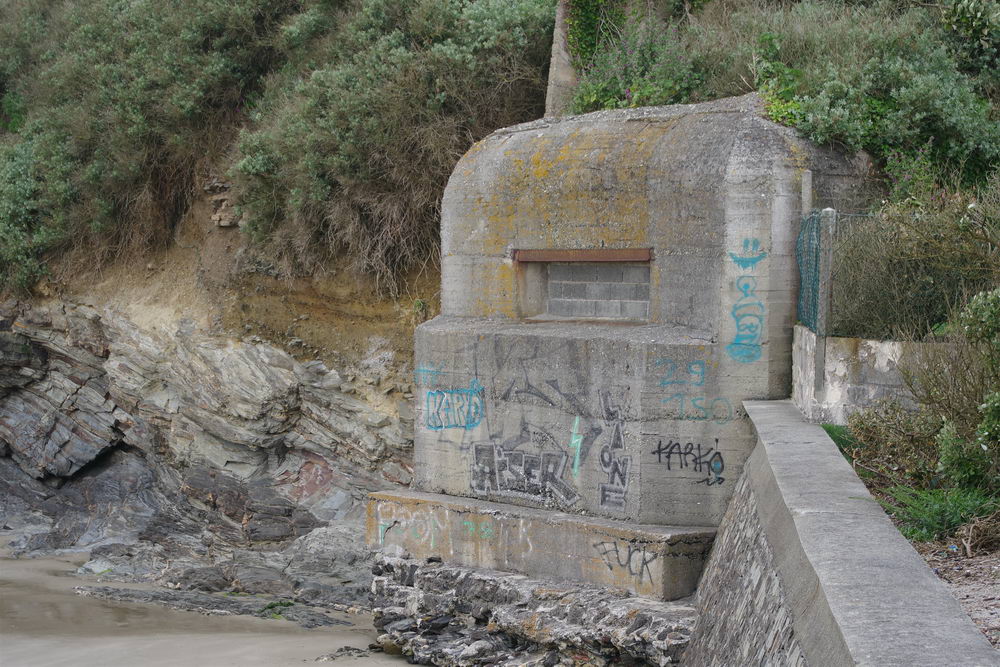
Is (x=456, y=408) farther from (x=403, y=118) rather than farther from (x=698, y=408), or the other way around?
(x=403, y=118)

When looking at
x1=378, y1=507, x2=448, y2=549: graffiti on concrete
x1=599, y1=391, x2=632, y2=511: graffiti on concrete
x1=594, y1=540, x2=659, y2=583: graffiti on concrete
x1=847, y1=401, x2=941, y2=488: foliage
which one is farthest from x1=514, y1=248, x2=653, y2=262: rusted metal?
x1=847, y1=401, x2=941, y2=488: foliage

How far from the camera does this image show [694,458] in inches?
332

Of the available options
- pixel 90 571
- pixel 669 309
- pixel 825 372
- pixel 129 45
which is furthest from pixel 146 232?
pixel 825 372

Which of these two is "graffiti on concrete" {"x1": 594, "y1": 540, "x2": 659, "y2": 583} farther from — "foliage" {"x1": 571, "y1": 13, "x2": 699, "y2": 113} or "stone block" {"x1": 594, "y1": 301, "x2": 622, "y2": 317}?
"foliage" {"x1": 571, "y1": 13, "x2": 699, "y2": 113}

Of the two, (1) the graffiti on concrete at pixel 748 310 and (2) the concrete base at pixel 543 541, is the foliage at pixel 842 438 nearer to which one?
(1) the graffiti on concrete at pixel 748 310

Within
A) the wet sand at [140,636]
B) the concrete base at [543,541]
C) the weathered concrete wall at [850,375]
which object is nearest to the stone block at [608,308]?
the concrete base at [543,541]

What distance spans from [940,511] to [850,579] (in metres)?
1.89

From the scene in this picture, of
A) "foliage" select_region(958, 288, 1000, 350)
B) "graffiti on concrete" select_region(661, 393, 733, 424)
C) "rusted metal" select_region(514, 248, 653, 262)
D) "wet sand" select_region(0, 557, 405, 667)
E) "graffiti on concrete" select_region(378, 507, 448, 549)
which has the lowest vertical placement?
"wet sand" select_region(0, 557, 405, 667)

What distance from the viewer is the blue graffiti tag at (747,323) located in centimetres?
827

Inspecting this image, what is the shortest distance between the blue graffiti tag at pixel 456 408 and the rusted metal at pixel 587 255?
49.9 inches

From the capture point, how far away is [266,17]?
16969 millimetres

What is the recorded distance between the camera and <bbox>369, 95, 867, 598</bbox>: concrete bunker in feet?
27.3

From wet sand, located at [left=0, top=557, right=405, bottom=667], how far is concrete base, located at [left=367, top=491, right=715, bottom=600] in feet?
3.97

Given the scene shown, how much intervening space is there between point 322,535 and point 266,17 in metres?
8.69
